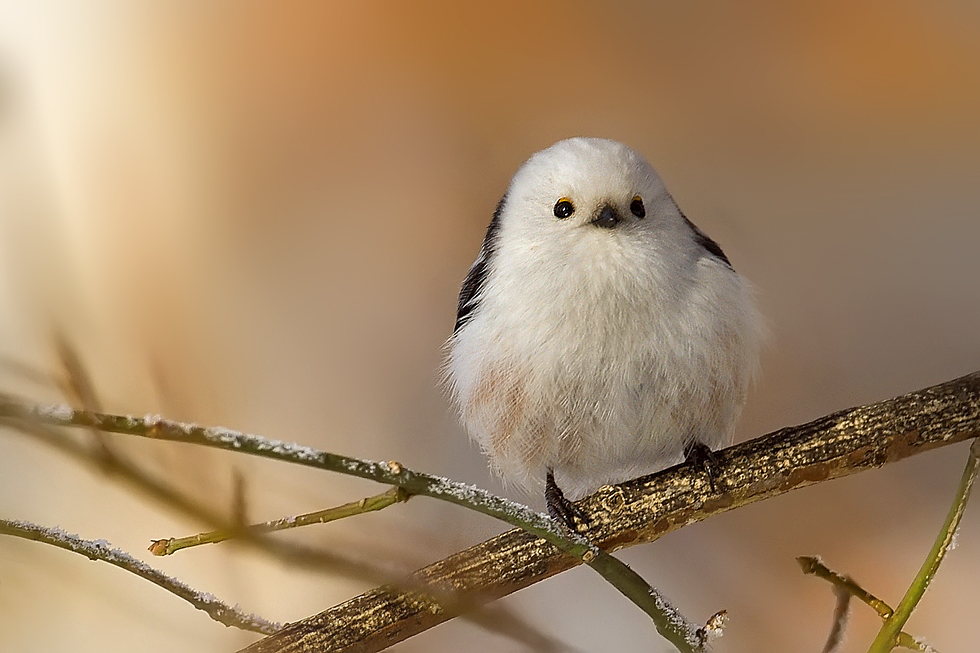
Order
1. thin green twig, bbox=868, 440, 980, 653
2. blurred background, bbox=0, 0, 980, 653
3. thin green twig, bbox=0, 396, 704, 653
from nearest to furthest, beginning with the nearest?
thin green twig, bbox=0, 396, 704, 653 < thin green twig, bbox=868, 440, 980, 653 < blurred background, bbox=0, 0, 980, 653

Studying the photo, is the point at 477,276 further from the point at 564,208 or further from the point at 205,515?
the point at 205,515

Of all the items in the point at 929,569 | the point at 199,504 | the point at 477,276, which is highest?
the point at 477,276

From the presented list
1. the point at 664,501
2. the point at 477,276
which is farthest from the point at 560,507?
the point at 477,276

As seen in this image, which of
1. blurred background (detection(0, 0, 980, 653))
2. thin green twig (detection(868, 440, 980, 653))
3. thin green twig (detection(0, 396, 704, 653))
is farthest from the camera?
blurred background (detection(0, 0, 980, 653))

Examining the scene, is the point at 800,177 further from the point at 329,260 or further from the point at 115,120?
the point at 115,120

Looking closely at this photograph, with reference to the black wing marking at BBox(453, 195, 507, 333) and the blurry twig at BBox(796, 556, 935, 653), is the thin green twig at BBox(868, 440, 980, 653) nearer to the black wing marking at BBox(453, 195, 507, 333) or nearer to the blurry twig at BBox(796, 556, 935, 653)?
the blurry twig at BBox(796, 556, 935, 653)

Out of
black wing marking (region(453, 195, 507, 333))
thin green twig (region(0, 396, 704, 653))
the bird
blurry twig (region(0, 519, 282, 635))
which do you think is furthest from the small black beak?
blurry twig (region(0, 519, 282, 635))
